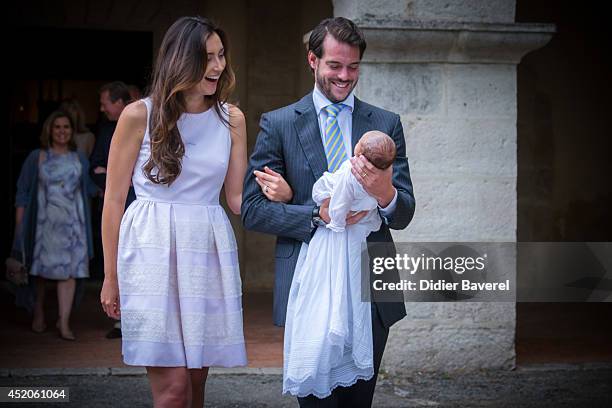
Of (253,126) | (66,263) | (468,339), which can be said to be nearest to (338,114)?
(468,339)

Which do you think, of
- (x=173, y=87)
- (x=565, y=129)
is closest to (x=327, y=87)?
(x=173, y=87)

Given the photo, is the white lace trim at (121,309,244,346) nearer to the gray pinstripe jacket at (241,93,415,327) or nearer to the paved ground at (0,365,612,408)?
the gray pinstripe jacket at (241,93,415,327)

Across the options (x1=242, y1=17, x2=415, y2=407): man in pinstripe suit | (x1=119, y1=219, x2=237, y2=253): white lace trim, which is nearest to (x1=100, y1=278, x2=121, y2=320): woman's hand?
(x1=119, y1=219, x2=237, y2=253): white lace trim

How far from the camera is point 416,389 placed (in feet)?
21.4

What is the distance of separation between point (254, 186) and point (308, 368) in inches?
26.9

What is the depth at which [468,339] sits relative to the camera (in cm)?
695

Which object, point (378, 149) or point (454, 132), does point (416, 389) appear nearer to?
point (454, 132)

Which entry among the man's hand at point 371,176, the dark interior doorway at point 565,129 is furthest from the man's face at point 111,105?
the dark interior doorway at point 565,129

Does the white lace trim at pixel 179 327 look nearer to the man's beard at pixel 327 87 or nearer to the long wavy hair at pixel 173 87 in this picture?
the long wavy hair at pixel 173 87

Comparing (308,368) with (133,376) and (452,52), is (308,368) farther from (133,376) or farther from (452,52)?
(452,52)

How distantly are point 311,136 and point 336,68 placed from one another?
0.27m

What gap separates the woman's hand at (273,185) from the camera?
362 cm

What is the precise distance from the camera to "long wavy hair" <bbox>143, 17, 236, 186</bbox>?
3.72m

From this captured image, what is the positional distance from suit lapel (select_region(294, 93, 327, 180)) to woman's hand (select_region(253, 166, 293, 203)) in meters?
0.12
